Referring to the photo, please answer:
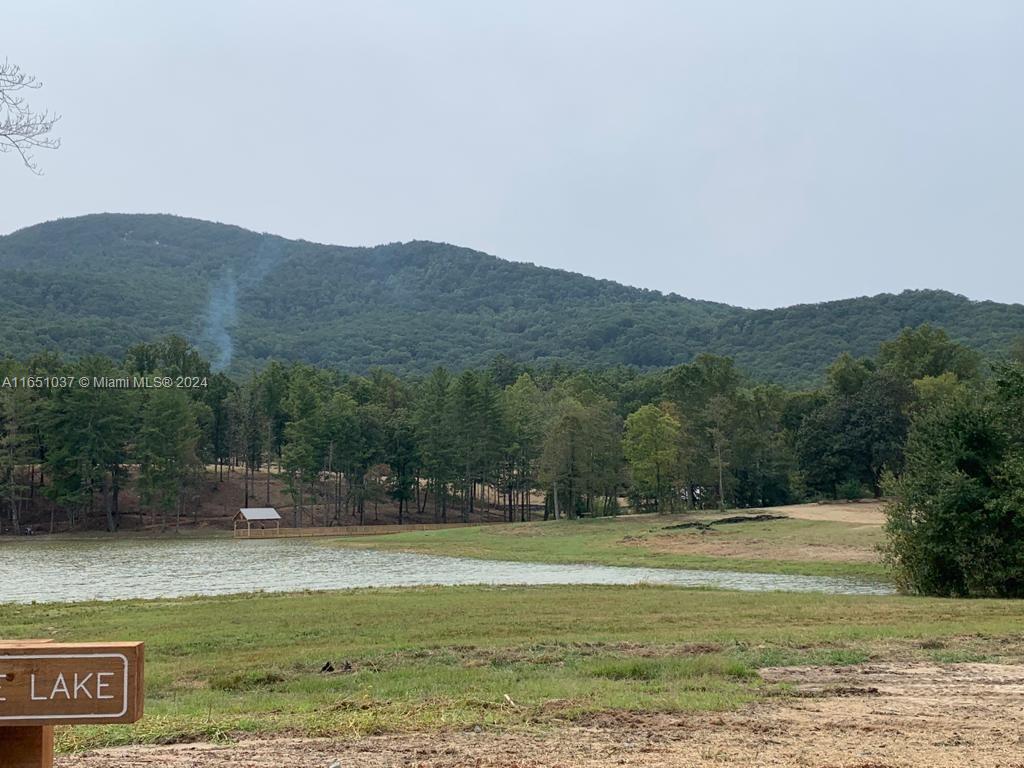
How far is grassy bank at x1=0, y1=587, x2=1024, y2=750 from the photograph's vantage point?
967 centimetres

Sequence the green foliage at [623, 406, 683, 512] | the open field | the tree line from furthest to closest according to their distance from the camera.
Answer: the tree line → the green foliage at [623, 406, 683, 512] → the open field

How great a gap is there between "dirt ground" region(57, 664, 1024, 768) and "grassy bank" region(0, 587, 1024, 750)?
54cm

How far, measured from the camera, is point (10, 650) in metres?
4.44

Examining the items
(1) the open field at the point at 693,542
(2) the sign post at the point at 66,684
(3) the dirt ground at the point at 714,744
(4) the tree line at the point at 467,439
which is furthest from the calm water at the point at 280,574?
(4) the tree line at the point at 467,439

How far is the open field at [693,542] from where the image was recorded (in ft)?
148

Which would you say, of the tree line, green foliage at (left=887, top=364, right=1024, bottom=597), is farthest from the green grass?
the tree line

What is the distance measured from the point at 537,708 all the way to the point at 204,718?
3259 millimetres


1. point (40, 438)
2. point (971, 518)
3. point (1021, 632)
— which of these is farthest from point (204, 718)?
point (40, 438)

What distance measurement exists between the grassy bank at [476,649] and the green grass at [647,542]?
754 inches

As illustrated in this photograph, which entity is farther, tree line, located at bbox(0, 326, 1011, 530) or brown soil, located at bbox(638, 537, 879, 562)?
tree line, located at bbox(0, 326, 1011, 530)

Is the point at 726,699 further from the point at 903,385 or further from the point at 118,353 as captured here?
the point at 118,353

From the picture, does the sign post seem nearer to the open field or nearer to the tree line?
the open field

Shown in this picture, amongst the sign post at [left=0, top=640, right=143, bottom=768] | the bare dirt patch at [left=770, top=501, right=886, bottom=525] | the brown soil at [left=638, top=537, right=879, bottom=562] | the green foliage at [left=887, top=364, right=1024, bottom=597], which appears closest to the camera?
the sign post at [left=0, top=640, right=143, bottom=768]

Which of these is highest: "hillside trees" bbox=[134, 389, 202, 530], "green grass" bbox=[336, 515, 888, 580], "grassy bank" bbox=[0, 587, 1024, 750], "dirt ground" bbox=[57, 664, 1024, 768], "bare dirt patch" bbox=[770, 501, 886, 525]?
"hillside trees" bbox=[134, 389, 202, 530]
